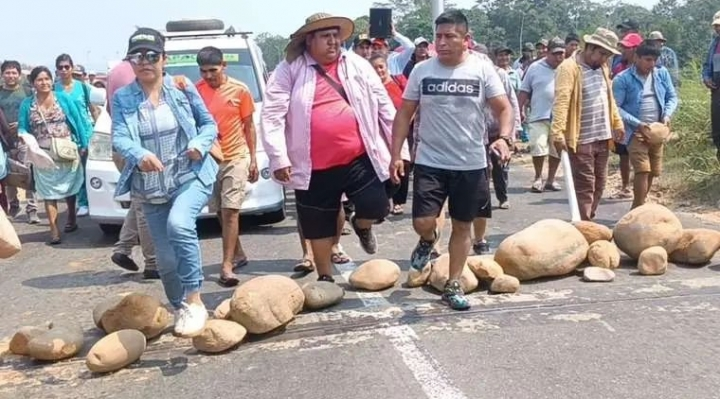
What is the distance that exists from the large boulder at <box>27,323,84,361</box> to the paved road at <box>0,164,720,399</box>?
0.23ft

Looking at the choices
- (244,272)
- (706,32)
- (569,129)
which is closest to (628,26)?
(569,129)

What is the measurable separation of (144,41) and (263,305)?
5.15ft

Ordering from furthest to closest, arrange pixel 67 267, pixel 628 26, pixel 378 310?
pixel 628 26 → pixel 67 267 → pixel 378 310

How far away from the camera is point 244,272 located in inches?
252

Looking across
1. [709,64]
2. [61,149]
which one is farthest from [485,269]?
[709,64]

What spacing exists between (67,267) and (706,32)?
114 feet

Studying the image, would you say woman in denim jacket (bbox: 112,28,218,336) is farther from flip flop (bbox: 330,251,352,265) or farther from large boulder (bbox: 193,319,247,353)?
flip flop (bbox: 330,251,352,265)

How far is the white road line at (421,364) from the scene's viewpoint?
3.78 meters

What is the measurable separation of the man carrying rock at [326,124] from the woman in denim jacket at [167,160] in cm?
62

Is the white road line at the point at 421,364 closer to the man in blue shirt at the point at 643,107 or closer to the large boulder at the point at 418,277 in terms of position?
the large boulder at the point at 418,277

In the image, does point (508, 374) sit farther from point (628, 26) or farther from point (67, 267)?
point (628, 26)

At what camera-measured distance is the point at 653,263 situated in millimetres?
5652

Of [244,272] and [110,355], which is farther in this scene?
[244,272]

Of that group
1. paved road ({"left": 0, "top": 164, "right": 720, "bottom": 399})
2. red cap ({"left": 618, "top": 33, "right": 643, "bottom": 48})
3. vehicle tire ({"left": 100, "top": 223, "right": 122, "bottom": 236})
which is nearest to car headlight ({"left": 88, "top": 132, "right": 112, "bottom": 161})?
vehicle tire ({"left": 100, "top": 223, "right": 122, "bottom": 236})
